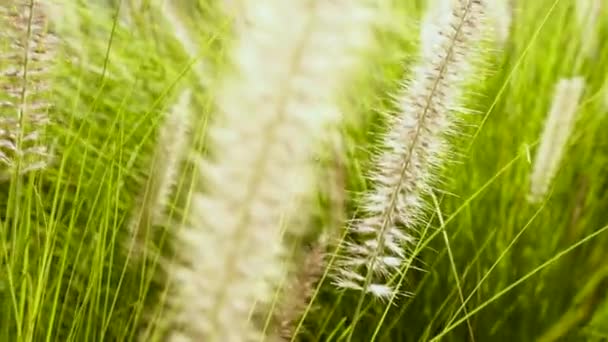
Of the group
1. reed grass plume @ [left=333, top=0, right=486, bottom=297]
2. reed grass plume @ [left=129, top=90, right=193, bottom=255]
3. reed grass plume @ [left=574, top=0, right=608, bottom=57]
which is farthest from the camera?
reed grass plume @ [left=574, top=0, right=608, bottom=57]

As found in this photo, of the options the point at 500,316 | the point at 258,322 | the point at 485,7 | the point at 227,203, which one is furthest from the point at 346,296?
the point at 227,203

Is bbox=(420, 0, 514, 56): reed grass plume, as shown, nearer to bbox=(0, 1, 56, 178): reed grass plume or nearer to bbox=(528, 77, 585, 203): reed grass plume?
bbox=(528, 77, 585, 203): reed grass plume

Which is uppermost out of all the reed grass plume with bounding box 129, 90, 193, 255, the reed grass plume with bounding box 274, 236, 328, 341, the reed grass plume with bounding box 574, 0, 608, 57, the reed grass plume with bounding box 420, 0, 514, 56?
the reed grass plume with bounding box 574, 0, 608, 57

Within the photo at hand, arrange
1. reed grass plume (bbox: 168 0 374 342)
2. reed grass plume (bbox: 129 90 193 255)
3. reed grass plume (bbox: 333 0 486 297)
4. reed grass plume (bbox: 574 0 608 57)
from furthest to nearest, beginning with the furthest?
1. reed grass plume (bbox: 574 0 608 57)
2. reed grass plume (bbox: 129 90 193 255)
3. reed grass plume (bbox: 333 0 486 297)
4. reed grass plume (bbox: 168 0 374 342)

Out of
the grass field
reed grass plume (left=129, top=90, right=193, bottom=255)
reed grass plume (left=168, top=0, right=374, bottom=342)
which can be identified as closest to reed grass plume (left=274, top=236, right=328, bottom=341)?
the grass field

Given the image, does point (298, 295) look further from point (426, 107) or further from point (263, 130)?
point (263, 130)

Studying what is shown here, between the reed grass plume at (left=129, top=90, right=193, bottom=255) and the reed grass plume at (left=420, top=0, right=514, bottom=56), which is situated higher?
the reed grass plume at (left=420, top=0, right=514, bottom=56)
